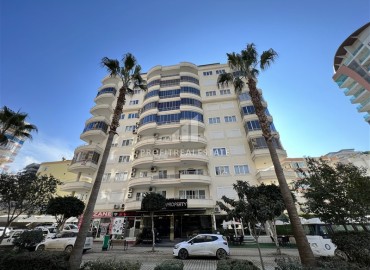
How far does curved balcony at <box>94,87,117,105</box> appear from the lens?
131 ft

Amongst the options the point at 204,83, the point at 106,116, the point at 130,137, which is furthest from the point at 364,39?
the point at 106,116

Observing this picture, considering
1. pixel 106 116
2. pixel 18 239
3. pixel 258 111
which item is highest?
pixel 106 116

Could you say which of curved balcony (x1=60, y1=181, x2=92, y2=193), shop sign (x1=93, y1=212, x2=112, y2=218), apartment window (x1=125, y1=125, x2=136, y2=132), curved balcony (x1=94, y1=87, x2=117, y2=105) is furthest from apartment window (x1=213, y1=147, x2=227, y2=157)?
curved balcony (x1=94, y1=87, x2=117, y2=105)

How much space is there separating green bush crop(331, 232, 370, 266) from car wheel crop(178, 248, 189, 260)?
957 cm

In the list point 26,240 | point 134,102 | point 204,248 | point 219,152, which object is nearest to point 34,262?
point 26,240

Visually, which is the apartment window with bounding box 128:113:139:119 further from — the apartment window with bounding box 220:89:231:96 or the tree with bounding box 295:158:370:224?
the tree with bounding box 295:158:370:224

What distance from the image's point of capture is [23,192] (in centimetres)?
1522

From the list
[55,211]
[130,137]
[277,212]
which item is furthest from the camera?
[130,137]

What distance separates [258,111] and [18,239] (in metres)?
20.0

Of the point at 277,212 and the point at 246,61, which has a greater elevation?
the point at 246,61

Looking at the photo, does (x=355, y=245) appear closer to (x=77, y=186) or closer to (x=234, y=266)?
(x=234, y=266)

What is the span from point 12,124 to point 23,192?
681 centimetres

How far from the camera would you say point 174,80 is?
4081 cm

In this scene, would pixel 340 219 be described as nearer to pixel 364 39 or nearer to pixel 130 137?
pixel 130 137
